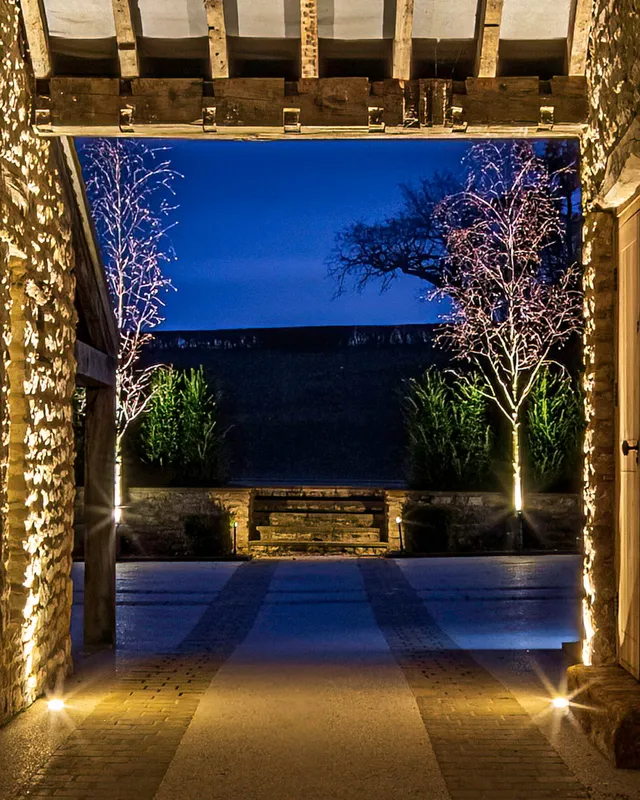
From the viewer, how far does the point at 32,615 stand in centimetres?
507

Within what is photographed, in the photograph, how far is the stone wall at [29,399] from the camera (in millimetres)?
4730

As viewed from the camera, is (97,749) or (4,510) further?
(4,510)

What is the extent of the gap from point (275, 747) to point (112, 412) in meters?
3.43

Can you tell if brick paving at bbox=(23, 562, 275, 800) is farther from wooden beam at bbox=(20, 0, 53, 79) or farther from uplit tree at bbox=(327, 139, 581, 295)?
uplit tree at bbox=(327, 139, 581, 295)

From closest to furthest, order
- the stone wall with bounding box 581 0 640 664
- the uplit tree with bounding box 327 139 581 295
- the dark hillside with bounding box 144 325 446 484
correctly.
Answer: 1. the stone wall with bounding box 581 0 640 664
2. the uplit tree with bounding box 327 139 581 295
3. the dark hillside with bounding box 144 325 446 484

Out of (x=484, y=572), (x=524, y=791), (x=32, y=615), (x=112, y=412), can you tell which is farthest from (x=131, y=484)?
(x=524, y=791)

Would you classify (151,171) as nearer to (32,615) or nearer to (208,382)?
(208,382)

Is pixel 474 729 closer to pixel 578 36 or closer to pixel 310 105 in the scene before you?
pixel 310 105

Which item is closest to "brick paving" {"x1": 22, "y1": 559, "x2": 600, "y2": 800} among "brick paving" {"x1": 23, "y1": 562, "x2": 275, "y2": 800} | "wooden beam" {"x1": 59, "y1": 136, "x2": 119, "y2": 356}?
"brick paving" {"x1": 23, "y1": 562, "x2": 275, "y2": 800}

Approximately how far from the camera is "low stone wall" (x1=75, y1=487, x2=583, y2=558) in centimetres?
1318

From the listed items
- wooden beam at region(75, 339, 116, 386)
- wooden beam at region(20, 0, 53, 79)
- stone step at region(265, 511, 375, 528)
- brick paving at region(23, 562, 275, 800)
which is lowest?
brick paving at region(23, 562, 275, 800)

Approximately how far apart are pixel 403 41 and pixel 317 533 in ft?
29.3

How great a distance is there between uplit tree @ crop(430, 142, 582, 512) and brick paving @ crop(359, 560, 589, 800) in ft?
23.1

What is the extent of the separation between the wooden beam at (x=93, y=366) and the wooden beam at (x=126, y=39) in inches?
70.9
